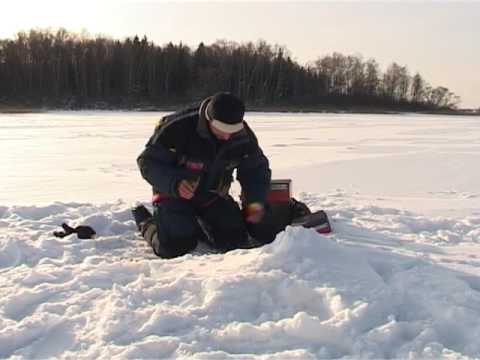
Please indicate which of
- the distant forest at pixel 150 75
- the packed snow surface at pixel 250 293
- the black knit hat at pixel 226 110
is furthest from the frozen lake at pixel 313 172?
the distant forest at pixel 150 75

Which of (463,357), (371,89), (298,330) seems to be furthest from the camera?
(371,89)

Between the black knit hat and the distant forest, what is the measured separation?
4707cm

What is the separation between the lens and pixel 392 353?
2.28 meters

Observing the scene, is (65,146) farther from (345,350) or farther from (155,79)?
(155,79)

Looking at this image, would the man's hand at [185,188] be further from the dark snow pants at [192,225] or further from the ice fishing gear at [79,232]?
the ice fishing gear at [79,232]

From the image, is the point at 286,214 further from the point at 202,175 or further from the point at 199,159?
the point at 199,159

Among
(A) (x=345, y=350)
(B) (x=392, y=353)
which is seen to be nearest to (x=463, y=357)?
(B) (x=392, y=353)

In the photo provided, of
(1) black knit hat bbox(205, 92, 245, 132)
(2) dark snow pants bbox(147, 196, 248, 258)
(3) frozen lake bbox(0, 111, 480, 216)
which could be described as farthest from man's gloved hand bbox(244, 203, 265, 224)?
(3) frozen lake bbox(0, 111, 480, 216)

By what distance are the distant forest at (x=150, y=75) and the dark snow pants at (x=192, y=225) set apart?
4667 centimetres

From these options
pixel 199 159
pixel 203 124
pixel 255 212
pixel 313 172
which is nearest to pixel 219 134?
pixel 203 124

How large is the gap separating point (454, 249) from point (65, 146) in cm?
1142

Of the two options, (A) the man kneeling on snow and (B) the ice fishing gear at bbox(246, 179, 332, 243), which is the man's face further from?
(B) the ice fishing gear at bbox(246, 179, 332, 243)

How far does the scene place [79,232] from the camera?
4.32 m

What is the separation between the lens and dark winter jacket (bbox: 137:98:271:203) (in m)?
3.83
